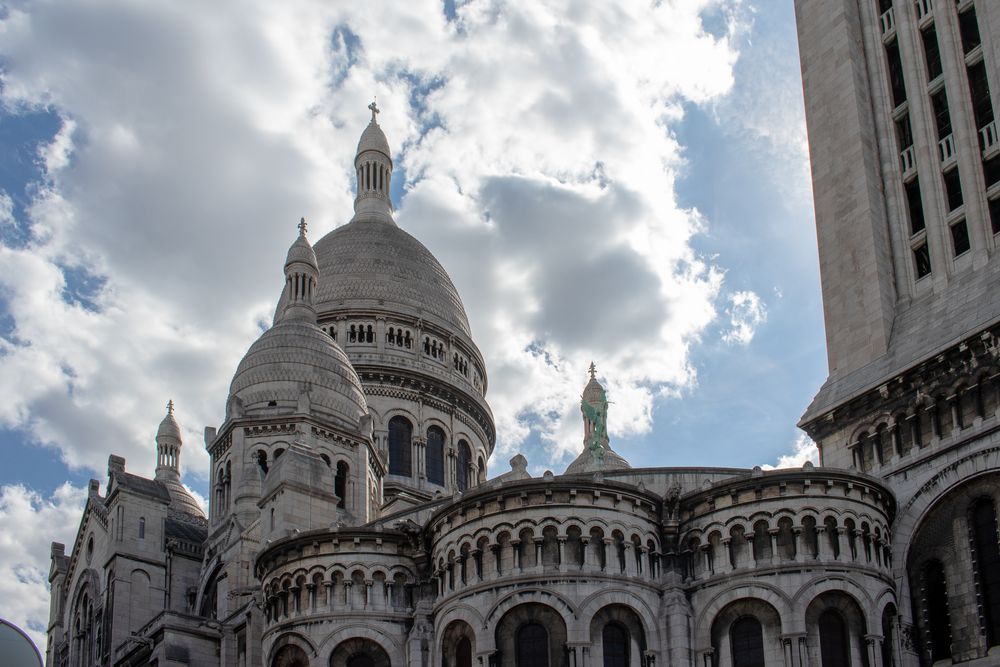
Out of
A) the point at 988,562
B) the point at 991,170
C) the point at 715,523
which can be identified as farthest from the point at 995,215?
the point at 715,523

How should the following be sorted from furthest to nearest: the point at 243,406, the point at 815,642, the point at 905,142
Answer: the point at 243,406, the point at 905,142, the point at 815,642

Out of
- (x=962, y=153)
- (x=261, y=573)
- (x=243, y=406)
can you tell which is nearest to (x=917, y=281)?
(x=962, y=153)

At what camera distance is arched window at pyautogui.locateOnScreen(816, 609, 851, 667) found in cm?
3859

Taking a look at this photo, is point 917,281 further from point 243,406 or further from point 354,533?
point 243,406

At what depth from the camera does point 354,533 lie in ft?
145

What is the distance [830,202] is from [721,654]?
1964 centimetres

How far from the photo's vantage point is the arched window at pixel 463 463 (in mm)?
77125

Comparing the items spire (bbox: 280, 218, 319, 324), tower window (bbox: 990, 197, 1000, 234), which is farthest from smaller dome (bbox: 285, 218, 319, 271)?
tower window (bbox: 990, 197, 1000, 234)

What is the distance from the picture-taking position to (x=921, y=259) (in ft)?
161

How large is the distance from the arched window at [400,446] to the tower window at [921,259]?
33.5 meters

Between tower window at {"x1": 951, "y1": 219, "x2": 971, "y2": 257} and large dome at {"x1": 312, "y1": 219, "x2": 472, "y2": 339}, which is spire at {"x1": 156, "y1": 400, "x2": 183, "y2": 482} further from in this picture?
tower window at {"x1": 951, "y1": 219, "x2": 971, "y2": 257}

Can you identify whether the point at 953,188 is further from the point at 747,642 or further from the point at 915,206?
the point at 747,642

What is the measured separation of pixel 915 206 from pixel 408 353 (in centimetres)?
3506

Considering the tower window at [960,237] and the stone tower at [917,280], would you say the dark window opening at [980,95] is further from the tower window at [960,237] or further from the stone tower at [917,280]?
the tower window at [960,237]
